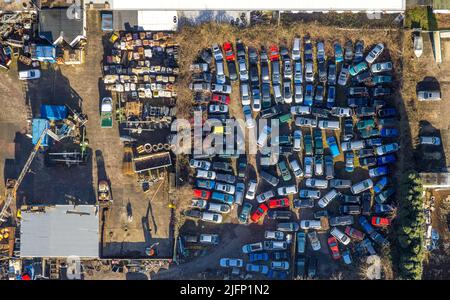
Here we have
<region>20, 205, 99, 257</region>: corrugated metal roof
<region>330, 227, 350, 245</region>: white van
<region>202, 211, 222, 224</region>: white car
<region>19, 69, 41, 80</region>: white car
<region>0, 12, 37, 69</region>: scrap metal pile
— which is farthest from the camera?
<region>0, 12, 37, 69</region>: scrap metal pile

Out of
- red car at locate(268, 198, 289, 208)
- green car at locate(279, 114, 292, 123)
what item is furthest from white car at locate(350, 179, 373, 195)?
green car at locate(279, 114, 292, 123)

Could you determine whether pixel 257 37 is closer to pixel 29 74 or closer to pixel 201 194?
pixel 201 194

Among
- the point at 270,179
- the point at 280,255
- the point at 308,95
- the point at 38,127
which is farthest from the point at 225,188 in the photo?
the point at 38,127

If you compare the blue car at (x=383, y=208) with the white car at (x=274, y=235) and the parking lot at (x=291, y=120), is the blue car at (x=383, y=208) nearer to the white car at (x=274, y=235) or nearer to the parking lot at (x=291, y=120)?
the parking lot at (x=291, y=120)

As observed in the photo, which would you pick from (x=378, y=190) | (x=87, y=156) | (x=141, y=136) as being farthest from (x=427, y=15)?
(x=87, y=156)

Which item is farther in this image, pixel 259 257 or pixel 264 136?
pixel 264 136

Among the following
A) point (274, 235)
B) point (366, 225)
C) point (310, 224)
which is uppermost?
point (310, 224)

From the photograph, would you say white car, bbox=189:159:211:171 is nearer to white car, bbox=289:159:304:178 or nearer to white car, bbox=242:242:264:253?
white car, bbox=289:159:304:178
